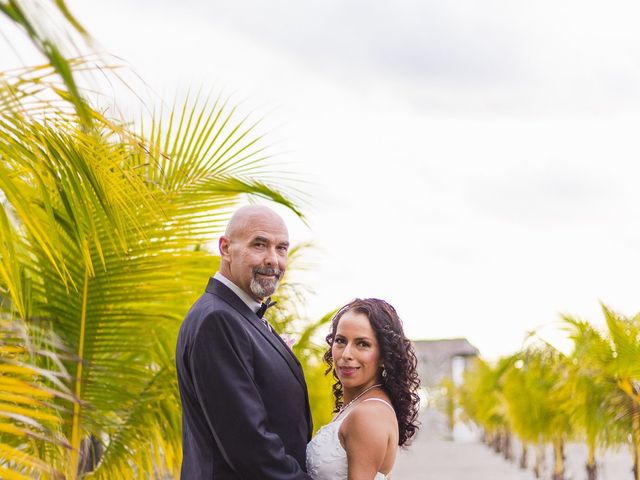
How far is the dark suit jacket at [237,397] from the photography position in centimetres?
353

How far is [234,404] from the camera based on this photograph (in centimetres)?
353

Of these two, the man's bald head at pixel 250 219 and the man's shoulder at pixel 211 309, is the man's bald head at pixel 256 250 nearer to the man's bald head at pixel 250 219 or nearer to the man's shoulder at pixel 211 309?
the man's bald head at pixel 250 219

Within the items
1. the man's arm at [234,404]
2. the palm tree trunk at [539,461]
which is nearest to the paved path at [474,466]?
the palm tree trunk at [539,461]

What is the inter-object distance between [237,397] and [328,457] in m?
0.52

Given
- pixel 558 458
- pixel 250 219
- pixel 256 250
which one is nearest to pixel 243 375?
pixel 256 250

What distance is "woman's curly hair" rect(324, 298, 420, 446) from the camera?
4035mm

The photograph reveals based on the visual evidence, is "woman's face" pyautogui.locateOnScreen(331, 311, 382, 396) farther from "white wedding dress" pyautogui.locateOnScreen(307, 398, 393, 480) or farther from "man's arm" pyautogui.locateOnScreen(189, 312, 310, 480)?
"man's arm" pyautogui.locateOnScreen(189, 312, 310, 480)

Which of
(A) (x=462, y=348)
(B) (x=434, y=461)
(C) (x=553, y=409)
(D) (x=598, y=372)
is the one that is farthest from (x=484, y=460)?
(A) (x=462, y=348)

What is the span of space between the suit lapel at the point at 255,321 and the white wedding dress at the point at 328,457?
222 mm

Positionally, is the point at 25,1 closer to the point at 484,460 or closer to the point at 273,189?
the point at 273,189

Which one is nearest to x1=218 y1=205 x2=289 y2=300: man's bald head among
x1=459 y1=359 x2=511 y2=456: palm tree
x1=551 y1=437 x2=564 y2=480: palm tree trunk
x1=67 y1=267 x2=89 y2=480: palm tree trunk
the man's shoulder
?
the man's shoulder

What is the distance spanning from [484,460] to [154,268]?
39387 mm

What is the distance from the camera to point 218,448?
3.71 metres

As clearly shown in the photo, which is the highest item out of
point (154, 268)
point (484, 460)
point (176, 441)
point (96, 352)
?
point (154, 268)
